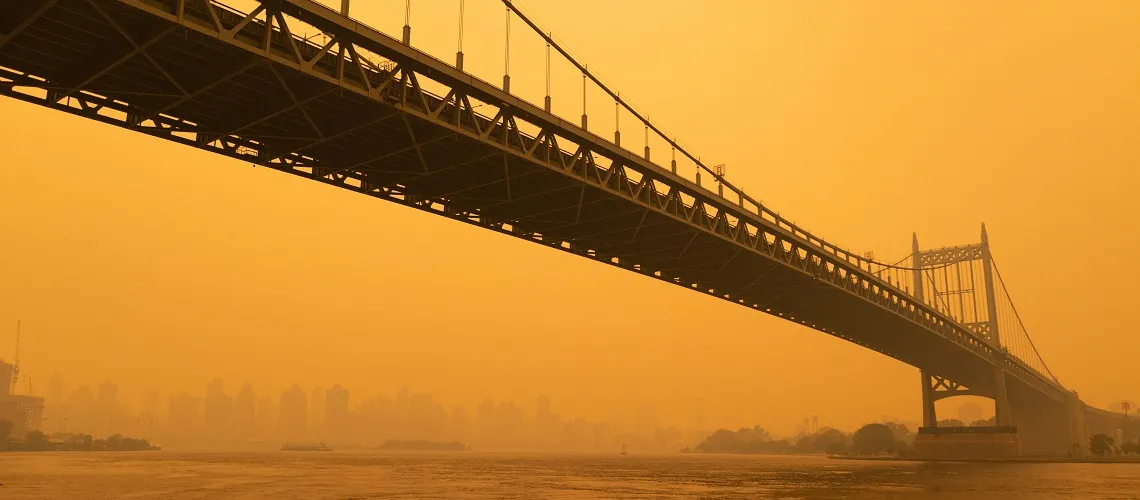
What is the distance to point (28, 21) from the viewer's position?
77.0 ft

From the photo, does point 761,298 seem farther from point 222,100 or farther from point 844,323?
point 222,100

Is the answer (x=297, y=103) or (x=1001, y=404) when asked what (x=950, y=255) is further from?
(x=297, y=103)

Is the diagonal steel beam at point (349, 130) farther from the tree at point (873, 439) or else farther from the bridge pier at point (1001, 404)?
the tree at point (873, 439)

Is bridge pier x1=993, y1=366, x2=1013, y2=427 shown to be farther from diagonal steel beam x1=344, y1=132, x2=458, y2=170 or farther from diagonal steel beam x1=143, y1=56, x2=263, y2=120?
diagonal steel beam x1=143, y1=56, x2=263, y2=120

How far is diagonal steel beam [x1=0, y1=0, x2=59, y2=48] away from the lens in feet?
75.6

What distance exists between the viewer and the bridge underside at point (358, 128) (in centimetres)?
2553

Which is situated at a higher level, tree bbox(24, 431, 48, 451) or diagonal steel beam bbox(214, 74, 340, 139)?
diagonal steel beam bbox(214, 74, 340, 139)

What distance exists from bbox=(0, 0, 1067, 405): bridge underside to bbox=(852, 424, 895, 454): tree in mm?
122954

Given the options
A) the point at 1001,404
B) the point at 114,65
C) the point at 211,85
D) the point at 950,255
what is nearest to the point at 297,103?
the point at 211,85

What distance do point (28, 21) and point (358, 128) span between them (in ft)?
35.4

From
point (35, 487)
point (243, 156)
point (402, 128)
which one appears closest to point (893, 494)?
point (402, 128)

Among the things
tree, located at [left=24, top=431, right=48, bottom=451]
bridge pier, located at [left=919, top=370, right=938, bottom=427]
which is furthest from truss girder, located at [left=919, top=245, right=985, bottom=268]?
tree, located at [left=24, top=431, right=48, bottom=451]

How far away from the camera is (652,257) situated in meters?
53.9

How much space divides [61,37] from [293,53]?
21.2 feet
